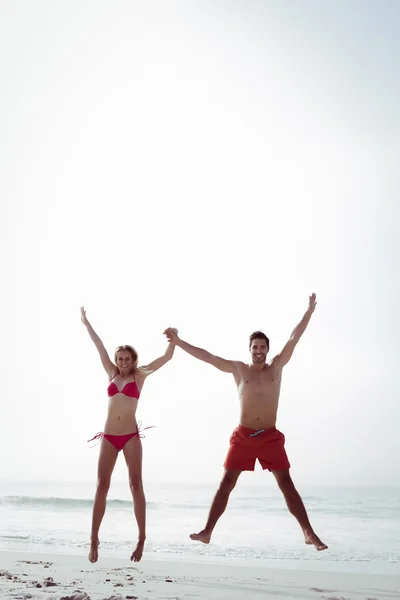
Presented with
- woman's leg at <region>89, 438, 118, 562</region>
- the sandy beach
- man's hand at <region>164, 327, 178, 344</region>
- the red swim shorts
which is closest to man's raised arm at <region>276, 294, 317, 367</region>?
the red swim shorts

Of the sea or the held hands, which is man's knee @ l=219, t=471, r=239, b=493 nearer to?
the held hands

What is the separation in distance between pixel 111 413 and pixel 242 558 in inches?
282

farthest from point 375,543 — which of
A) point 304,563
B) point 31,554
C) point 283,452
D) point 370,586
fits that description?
point 283,452

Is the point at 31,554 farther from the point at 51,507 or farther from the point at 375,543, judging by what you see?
the point at 51,507

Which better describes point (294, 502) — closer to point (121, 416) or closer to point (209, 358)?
point (209, 358)

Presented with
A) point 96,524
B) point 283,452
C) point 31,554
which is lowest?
point 31,554

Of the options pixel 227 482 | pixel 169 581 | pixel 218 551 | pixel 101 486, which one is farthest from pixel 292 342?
pixel 218 551

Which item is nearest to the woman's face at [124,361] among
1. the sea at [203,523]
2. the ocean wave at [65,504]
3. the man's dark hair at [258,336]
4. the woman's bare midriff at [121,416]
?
the woman's bare midriff at [121,416]

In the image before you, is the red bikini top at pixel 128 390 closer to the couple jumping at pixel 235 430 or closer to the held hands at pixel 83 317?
the couple jumping at pixel 235 430

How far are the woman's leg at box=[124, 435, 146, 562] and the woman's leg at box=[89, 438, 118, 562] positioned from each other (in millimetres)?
185

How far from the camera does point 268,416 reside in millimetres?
6961

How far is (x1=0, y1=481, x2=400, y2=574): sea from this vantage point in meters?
13.7

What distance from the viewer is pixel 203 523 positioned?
1972 cm

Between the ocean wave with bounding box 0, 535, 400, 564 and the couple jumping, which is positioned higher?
the couple jumping
